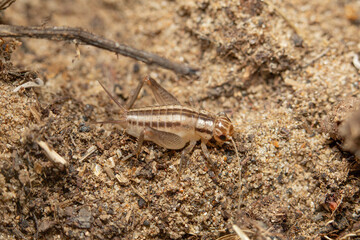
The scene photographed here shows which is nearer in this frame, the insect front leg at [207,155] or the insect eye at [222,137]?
the insect front leg at [207,155]

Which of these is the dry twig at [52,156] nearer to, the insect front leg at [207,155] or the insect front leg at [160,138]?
the insect front leg at [160,138]

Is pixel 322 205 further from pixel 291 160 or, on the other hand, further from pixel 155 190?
pixel 155 190

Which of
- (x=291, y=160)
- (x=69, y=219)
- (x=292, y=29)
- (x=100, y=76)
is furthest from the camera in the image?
(x=100, y=76)

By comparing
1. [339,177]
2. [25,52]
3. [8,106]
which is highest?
[25,52]

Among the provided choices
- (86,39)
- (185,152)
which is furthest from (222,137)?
(86,39)

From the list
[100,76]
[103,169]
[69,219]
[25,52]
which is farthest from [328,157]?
[25,52]

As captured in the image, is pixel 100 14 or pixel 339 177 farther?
pixel 100 14

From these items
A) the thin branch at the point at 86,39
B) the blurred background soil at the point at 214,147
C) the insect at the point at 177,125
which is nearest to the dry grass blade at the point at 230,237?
the blurred background soil at the point at 214,147
